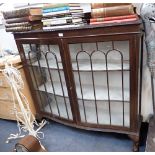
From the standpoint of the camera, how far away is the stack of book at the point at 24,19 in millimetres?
1534

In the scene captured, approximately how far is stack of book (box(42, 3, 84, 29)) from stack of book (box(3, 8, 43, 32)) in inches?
5.0

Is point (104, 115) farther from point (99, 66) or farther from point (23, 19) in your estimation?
point (23, 19)

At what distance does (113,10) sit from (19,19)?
0.78m

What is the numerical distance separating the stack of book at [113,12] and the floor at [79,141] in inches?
42.2

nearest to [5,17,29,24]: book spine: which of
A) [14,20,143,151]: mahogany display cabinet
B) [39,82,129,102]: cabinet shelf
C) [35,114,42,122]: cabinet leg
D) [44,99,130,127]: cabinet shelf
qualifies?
[14,20,143,151]: mahogany display cabinet

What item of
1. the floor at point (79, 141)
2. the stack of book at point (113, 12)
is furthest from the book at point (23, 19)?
the floor at point (79, 141)

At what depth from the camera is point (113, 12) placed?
1259 mm

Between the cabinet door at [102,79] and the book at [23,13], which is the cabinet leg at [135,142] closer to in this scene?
the cabinet door at [102,79]

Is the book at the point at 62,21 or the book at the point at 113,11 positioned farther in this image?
the book at the point at 62,21

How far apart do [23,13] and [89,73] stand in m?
0.72

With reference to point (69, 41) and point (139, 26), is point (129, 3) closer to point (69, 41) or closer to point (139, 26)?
point (139, 26)

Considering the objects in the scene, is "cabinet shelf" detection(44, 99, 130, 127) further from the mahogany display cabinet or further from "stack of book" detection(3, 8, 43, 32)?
"stack of book" detection(3, 8, 43, 32)

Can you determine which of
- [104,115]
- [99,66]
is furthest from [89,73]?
[104,115]

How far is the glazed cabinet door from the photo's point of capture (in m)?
1.41
